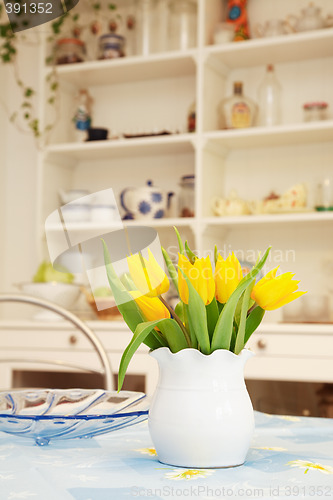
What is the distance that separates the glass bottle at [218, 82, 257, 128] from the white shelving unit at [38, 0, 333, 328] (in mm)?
58

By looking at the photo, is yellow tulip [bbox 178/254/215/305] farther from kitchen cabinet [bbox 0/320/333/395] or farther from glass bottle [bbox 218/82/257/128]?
glass bottle [bbox 218/82/257/128]

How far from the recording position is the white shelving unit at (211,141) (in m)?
2.51

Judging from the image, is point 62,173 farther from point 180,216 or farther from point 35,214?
point 180,216

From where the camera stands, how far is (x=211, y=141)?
256cm

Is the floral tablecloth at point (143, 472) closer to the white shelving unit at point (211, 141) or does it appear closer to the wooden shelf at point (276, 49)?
the white shelving unit at point (211, 141)

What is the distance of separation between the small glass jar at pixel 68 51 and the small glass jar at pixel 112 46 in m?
0.12

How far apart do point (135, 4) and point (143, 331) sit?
2.53 metres

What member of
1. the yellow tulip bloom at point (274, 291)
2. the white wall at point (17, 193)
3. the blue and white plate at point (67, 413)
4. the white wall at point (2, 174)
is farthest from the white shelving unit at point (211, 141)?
the yellow tulip bloom at point (274, 291)

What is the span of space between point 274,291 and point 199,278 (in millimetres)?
87

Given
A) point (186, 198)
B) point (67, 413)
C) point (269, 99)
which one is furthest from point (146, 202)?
point (67, 413)

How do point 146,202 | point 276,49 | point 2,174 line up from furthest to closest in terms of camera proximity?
1. point 2,174
2. point 146,202
3. point 276,49

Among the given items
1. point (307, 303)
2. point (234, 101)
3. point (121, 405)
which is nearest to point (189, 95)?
point (234, 101)

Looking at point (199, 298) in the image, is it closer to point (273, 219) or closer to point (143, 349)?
point (143, 349)

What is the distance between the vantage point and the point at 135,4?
2896mm
